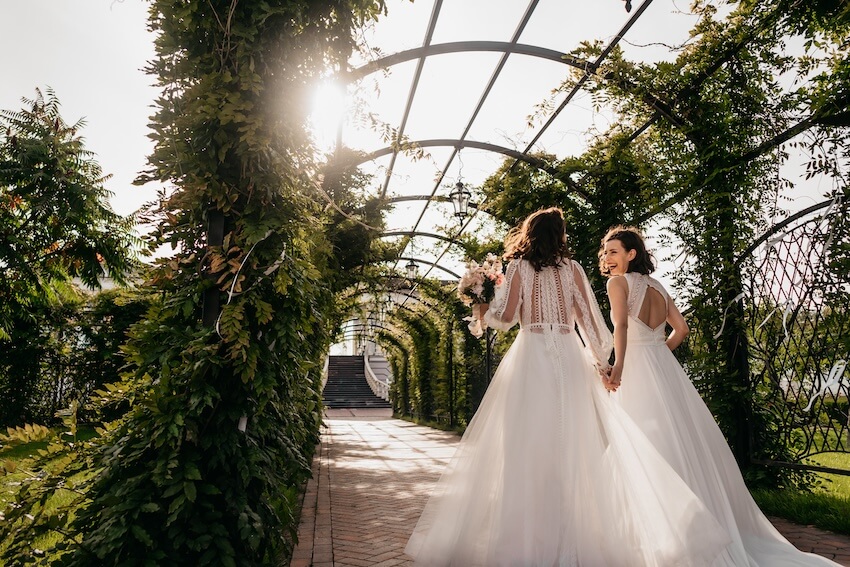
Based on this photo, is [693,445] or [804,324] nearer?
[693,445]

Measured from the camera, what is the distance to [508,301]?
319cm

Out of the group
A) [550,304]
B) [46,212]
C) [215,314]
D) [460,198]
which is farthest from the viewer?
[460,198]

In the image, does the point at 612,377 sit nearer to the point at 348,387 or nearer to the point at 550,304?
the point at 550,304

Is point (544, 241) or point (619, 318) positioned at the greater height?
point (544, 241)

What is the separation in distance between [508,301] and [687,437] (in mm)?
1291

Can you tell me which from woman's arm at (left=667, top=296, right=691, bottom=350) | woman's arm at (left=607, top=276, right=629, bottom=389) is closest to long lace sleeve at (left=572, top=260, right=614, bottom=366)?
woman's arm at (left=607, top=276, right=629, bottom=389)

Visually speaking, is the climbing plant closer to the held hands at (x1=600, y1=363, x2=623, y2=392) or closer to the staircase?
the held hands at (x1=600, y1=363, x2=623, y2=392)

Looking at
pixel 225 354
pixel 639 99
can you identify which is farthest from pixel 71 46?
pixel 639 99

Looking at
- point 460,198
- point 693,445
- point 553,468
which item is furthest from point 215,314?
point 460,198

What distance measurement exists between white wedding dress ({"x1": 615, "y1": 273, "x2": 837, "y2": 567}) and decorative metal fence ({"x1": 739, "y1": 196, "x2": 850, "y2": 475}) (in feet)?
3.72

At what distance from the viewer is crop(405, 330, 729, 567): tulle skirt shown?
98.0 inches

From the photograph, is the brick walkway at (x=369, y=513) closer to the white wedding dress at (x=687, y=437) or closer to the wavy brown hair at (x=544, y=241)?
the white wedding dress at (x=687, y=437)

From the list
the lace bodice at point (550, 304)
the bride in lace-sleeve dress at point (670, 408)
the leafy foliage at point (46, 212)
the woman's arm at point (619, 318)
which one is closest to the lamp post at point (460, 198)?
the bride in lace-sleeve dress at point (670, 408)

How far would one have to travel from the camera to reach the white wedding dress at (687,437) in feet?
9.52
